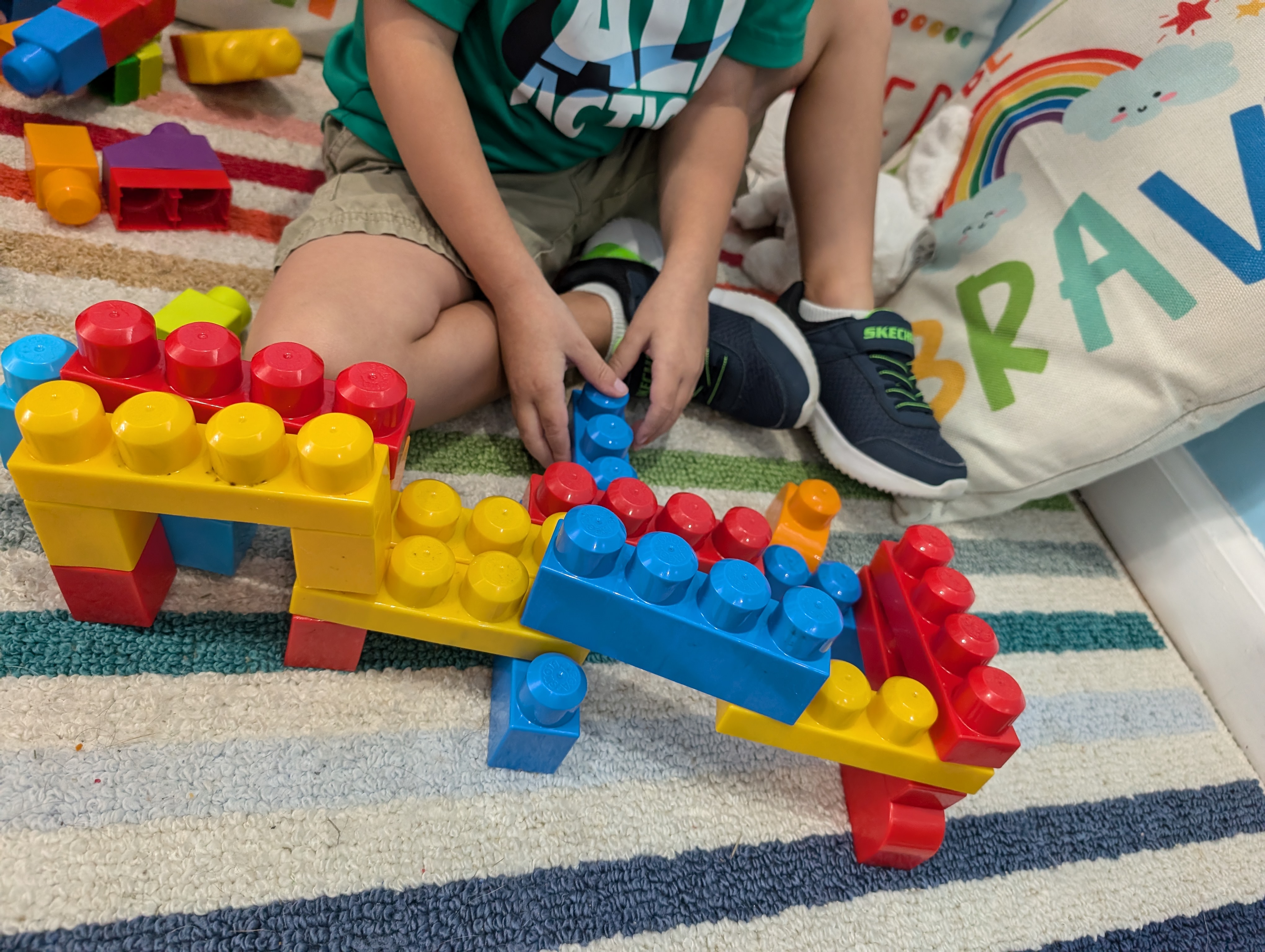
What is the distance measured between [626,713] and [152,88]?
0.88 meters

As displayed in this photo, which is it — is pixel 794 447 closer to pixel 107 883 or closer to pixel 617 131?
pixel 617 131

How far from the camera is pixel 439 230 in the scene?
0.68 m

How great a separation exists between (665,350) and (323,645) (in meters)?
0.36

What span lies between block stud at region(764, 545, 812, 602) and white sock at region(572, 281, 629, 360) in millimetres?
272

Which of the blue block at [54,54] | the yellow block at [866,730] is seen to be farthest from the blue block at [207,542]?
the blue block at [54,54]

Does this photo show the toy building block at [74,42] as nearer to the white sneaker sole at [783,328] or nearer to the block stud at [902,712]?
the white sneaker sole at [783,328]

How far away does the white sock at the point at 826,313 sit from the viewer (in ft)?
2.68

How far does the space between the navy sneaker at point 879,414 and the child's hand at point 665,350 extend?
0.53ft

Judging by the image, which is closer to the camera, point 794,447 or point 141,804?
point 141,804

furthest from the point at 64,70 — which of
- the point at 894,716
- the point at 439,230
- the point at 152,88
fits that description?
the point at 894,716

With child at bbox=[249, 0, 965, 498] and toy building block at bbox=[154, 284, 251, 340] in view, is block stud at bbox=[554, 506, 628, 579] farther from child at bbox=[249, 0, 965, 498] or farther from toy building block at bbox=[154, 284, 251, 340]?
toy building block at bbox=[154, 284, 251, 340]

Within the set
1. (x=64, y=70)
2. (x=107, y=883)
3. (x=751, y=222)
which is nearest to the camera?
(x=107, y=883)

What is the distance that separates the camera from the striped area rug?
41 centimetres

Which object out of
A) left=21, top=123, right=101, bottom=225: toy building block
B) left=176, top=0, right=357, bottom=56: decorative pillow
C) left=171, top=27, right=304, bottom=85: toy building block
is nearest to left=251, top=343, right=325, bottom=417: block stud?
left=21, top=123, right=101, bottom=225: toy building block
